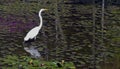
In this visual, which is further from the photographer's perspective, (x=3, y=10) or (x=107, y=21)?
(x=3, y=10)

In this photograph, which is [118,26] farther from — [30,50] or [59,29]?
[30,50]

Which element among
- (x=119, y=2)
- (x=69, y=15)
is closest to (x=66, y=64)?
(x=69, y=15)

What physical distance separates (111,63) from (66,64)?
1.36m

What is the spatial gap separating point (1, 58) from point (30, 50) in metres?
1.51

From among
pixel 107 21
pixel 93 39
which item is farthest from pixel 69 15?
pixel 93 39

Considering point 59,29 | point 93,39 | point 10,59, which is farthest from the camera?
point 59,29

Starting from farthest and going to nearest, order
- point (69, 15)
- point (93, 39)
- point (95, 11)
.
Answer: point (95, 11), point (69, 15), point (93, 39)

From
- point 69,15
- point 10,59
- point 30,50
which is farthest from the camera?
point 69,15

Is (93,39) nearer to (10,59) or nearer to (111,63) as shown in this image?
(111,63)

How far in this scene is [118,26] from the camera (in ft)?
47.3

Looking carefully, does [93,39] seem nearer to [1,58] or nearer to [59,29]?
[59,29]

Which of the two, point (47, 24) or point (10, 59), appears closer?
point (10, 59)

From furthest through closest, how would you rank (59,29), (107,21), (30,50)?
(107,21) → (59,29) → (30,50)

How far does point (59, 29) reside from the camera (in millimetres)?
13484
